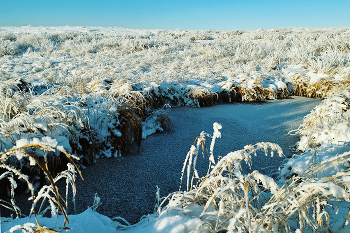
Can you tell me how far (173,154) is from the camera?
6.86 ft

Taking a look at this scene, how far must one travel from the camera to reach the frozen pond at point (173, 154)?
1.49 m

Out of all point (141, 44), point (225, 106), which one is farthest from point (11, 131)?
point (141, 44)

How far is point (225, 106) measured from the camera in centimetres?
356

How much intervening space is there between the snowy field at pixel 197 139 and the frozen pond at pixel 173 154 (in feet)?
0.37

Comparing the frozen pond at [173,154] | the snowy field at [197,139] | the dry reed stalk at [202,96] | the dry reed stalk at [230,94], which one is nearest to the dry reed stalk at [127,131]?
the snowy field at [197,139]

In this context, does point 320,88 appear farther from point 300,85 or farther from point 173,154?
point 173,154

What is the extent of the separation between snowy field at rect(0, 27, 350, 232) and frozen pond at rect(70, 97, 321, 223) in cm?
11

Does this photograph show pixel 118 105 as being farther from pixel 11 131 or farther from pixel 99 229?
pixel 99 229

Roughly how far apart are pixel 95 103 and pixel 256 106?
8.85ft

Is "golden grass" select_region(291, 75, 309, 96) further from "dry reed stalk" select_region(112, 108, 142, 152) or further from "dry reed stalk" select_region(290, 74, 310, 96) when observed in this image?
"dry reed stalk" select_region(112, 108, 142, 152)

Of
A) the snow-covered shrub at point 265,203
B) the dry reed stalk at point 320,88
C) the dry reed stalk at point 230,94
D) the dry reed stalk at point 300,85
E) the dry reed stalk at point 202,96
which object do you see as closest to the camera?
the snow-covered shrub at point 265,203

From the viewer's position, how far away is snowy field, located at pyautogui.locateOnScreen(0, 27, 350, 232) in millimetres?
705

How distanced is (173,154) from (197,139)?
1.00ft

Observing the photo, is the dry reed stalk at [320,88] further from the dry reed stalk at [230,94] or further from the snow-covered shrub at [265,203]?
the snow-covered shrub at [265,203]
